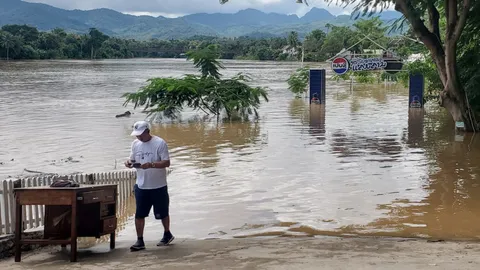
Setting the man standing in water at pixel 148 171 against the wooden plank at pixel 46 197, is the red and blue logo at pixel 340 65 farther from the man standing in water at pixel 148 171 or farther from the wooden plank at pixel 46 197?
the wooden plank at pixel 46 197

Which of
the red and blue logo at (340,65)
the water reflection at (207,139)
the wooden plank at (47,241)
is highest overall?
the red and blue logo at (340,65)

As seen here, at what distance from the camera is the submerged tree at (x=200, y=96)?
2492 centimetres

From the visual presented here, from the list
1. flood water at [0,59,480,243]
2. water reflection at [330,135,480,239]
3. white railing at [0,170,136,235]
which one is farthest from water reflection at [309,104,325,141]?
white railing at [0,170,136,235]

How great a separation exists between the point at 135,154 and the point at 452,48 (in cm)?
1424

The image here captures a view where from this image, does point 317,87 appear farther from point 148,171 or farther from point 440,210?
point 148,171

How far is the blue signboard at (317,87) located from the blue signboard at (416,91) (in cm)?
475

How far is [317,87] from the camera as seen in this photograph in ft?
104

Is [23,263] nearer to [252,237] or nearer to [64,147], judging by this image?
[252,237]

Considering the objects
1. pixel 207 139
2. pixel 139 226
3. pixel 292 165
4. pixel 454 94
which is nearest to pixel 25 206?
pixel 139 226

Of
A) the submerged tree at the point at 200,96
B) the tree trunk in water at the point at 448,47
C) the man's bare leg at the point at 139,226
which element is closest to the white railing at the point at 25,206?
the man's bare leg at the point at 139,226

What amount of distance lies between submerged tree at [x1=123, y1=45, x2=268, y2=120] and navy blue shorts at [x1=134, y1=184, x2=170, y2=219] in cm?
1687

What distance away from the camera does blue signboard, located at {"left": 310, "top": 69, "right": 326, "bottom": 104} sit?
31.5 meters

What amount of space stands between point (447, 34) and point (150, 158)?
1418 centimetres

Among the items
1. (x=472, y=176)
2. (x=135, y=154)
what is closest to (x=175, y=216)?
(x=135, y=154)
